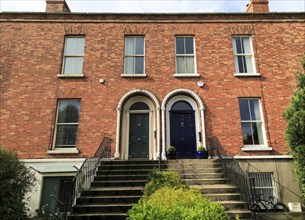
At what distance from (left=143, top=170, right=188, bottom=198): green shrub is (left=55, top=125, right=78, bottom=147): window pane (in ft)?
15.7

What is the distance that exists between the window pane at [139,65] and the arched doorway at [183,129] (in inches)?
98.3

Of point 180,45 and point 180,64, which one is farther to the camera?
point 180,45

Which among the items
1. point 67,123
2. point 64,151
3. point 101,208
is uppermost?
point 67,123

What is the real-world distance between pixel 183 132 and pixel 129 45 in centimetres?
542

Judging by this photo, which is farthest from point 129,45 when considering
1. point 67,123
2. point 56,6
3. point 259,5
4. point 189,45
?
point 259,5

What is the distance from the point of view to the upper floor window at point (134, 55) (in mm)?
12883

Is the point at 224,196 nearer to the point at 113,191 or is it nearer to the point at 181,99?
the point at 113,191

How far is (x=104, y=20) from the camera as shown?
44.2ft

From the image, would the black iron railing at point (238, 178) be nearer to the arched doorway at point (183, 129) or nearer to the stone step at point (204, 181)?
the stone step at point (204, 181)

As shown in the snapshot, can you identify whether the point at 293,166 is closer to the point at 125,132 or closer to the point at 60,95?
the point at 125,132

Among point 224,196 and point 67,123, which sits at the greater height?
point 67,123

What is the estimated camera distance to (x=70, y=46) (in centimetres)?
1319

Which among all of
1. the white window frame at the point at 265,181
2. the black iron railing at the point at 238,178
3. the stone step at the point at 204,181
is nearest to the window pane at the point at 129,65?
the black iron railing at the point at 238,178

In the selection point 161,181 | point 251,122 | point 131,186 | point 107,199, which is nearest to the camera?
point 107,199
